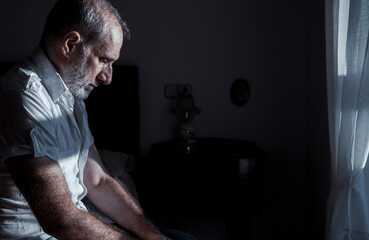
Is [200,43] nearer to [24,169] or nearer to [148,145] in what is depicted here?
[148,145]

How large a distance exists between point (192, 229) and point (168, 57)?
132 centimetres

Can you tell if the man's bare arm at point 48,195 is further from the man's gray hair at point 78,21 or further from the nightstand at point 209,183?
the nightstand at point 209,183

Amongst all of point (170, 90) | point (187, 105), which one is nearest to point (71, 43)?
point (187, 105)

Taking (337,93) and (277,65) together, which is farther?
(277,65)

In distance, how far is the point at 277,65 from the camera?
2.77 m

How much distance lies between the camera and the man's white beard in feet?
3.88

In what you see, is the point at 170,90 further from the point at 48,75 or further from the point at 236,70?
the point at 48,75

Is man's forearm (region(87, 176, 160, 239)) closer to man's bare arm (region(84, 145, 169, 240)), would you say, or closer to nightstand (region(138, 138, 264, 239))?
man's bare arm (region(84, 145, 169, 240))

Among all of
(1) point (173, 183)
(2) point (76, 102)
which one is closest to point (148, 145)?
(1) point (173, 183)

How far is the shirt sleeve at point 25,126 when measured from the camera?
950mm

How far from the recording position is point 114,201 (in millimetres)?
1352

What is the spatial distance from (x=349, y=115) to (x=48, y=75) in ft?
4.14

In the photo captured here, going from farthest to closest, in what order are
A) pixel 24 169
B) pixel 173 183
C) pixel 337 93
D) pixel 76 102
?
pixel 173 183 → pixel 337 93 → pixel 76 102 → pixel 24 169

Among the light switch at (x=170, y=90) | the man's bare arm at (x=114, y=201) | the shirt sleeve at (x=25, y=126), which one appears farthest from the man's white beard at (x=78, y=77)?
the light switch at (x=170, y=90)
